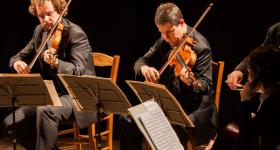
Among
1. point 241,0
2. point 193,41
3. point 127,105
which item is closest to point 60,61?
point 127,105

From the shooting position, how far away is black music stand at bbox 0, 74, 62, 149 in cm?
303

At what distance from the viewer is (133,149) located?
11.0ft

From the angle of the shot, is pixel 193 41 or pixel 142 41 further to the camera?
pixel 142 41

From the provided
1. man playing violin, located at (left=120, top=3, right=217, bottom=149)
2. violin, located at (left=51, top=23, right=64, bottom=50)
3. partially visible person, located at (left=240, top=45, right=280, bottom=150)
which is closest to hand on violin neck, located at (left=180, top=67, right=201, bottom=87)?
man playing violin, located at (left=120, top=3, right=217, bottom=149)

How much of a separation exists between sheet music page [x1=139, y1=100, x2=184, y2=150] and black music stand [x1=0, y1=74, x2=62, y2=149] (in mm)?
820

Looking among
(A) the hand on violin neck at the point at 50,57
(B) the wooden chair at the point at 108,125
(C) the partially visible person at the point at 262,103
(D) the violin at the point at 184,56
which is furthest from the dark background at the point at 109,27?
(C) the partially visible person at the point at 262,103

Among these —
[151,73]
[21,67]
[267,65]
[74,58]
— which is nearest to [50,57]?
[74,58]

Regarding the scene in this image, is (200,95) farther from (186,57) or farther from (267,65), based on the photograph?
(267,65)

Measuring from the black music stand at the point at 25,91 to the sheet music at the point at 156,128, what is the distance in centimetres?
81

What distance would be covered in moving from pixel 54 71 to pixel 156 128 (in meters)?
1.33

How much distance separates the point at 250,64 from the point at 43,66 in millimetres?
1641

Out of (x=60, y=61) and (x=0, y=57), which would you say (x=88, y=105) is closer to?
(x=60, y=61)

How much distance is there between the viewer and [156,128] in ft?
8.11

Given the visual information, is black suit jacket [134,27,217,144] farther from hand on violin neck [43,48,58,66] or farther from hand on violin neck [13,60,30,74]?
hand on violin neck [13,60,30,74]
